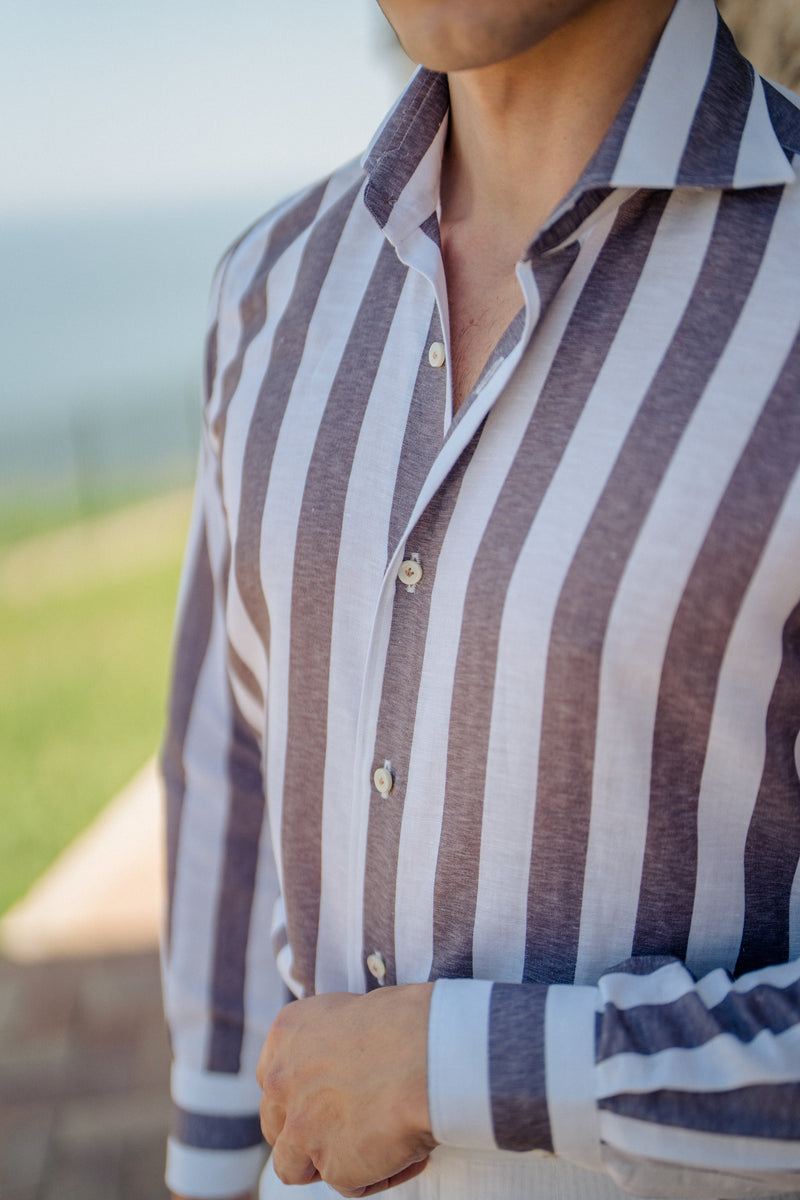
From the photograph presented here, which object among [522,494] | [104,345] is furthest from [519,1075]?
[104,345]

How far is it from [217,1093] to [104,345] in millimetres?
28799

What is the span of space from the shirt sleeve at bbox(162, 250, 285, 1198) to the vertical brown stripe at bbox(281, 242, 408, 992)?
202mm

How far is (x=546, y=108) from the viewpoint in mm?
1043

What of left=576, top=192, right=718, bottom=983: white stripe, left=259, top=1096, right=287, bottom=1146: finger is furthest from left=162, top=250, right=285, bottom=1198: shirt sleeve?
left=576, top=192, right=718, bottom=983: white stripe

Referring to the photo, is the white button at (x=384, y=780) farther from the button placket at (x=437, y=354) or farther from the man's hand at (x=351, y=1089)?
the button placket at (x=437, y=354)

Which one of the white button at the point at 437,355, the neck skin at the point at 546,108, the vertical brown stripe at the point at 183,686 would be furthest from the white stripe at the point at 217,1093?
the neck skin at the point at 546,108

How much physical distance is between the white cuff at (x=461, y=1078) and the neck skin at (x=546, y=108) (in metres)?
0.70

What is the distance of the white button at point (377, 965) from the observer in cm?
108

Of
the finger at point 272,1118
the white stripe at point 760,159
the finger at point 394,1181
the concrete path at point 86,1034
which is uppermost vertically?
the white stripe at point 760,159

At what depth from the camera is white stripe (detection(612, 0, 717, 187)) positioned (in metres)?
0.93

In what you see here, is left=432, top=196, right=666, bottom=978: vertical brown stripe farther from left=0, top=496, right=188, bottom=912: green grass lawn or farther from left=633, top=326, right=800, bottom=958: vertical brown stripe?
left=0, top=496, right=188, bottom=912: green grass lawn

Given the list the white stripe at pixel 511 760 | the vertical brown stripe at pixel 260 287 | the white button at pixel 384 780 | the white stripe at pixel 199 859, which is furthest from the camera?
the white stripe at pixel 199 859

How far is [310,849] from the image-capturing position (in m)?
1.18

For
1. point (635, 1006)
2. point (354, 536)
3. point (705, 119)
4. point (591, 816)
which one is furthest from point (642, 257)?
point (635, 1006)
